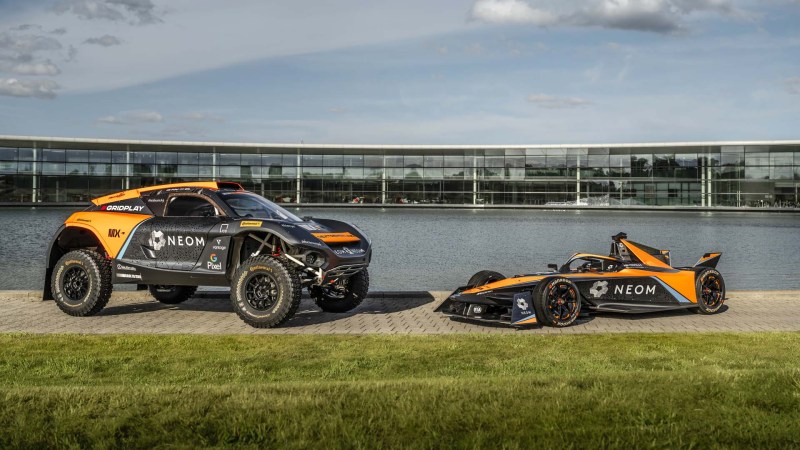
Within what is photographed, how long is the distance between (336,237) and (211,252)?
1.64m

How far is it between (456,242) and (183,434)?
90.8ft

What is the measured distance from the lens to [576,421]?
5.34m

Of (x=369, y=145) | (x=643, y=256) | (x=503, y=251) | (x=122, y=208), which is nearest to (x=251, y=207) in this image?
(x=122, y=208)

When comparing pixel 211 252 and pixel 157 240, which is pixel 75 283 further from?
pixel 211 252

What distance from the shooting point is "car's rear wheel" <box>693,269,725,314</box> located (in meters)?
11.5

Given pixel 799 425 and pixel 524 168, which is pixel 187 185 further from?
pixel 524 168

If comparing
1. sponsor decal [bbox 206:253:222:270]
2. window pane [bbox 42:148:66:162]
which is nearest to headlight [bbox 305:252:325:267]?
sponsor decal [bbox 206:253:222:270]

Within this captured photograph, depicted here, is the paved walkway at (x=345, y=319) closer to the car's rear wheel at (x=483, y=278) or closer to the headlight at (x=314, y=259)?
the car's rear wheel at (x=483, y=278)

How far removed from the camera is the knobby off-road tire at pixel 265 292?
997 centimetres

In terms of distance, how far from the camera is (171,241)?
10.8m

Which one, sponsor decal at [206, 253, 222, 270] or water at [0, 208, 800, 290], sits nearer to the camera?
sponsor decal at [206, 253, 222, 270]

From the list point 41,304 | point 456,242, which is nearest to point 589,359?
point 41,304

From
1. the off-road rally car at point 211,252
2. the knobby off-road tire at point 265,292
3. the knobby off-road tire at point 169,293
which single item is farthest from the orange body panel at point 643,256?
the knobby off-road tire at point 169,293

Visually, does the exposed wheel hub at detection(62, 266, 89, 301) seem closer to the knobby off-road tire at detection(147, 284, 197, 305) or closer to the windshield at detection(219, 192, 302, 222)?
the knobby off-road tire at detection(147, 284, 197, 305)
